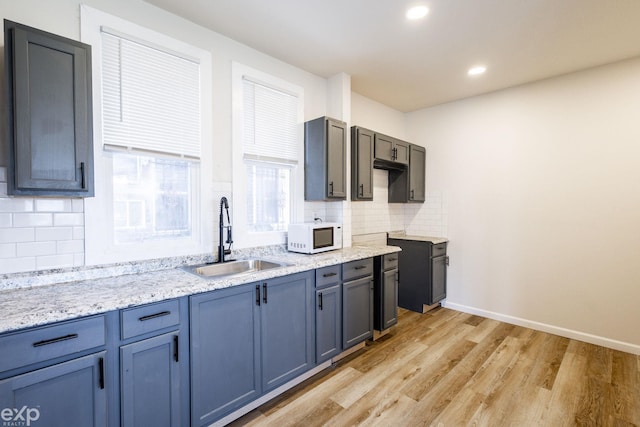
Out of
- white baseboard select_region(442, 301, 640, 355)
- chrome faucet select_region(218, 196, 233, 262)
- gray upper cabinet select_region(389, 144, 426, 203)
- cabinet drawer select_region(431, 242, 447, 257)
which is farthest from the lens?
gray upper cabinet select_region(389, 144, 426, 203)

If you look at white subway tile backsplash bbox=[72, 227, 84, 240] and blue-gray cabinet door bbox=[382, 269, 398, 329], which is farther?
blue-gray cabinet door bbox=[382, 269, 398, 329]

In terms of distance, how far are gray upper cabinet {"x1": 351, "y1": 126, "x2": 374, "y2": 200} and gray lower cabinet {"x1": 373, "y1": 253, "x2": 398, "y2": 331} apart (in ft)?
2.49

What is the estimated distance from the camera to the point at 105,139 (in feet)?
6.31

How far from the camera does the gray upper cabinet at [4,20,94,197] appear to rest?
1.44m

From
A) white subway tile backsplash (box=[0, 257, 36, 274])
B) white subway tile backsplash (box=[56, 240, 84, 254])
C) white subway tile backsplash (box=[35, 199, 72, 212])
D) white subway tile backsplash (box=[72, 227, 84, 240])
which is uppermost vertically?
white subway tile backsplash (box=[35, 199, 72, 212])

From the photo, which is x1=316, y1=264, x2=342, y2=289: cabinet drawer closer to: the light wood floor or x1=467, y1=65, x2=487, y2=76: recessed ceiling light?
the light wood floor

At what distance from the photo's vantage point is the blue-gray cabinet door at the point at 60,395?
120 cm

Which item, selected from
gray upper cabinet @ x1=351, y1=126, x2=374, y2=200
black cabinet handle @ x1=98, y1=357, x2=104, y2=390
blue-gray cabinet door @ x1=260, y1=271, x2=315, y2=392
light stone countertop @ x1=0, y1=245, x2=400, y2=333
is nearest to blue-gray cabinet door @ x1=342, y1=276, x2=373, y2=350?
blue-gray cabinet door @ x1=260, y1=271, x2=315, y2=392

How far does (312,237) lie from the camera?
8.94 ft

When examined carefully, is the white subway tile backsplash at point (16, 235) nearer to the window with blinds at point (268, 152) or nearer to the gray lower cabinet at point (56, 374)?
the gray lower cabinet at point (56, 374)

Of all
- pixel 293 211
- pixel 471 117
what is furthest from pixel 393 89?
pixel 293 211

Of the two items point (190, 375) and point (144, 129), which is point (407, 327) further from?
point (144, 129)

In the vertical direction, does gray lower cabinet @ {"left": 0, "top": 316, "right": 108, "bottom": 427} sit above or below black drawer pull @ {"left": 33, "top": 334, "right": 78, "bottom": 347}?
below

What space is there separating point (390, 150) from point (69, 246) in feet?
10.6
